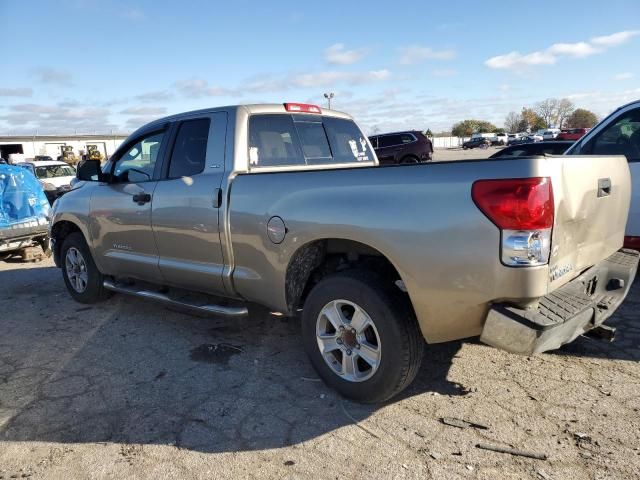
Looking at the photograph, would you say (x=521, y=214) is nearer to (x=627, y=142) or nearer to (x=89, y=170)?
(x=627, y=142)

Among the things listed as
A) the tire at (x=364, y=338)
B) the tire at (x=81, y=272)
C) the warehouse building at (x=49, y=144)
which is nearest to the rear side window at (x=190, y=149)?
the tire at (x=364, y=338)

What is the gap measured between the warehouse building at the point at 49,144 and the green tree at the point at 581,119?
81926mm

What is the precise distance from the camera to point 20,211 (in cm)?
830

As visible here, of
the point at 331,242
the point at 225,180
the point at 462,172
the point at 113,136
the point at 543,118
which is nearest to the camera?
the point at 462,172

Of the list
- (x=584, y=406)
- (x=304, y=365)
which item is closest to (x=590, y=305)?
(x=584, y=406)

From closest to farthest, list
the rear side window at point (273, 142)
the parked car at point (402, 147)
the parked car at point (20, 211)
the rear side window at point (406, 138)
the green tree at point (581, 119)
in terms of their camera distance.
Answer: the rear side window at point (273, 142) → the parked car at point (20, 211) → the parked car at point (402, 147) → the rear side window at point (406, 138) → the green tree at point (581, 119)

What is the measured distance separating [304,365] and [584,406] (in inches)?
75.9

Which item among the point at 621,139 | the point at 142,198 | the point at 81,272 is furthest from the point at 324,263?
the point at 621,139

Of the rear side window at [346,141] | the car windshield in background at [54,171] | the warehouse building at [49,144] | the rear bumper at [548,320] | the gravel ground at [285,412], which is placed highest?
the warehouse building at [49,144]

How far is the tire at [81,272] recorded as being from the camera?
17.9 ft

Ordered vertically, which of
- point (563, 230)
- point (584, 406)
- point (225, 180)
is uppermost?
point (225, 180)

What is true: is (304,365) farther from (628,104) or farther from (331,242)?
(628,104)

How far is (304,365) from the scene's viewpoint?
12.5ft

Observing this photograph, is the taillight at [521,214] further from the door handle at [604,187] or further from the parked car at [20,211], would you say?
the parked car at [20,211]
